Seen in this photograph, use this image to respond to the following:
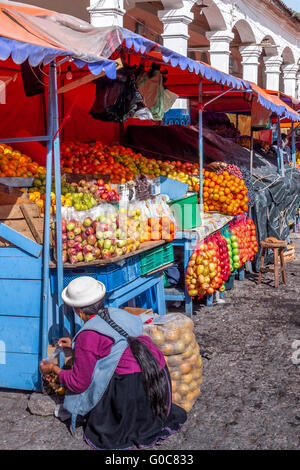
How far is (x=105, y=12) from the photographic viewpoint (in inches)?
347

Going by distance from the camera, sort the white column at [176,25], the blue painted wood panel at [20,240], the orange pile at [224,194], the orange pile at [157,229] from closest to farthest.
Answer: the blue painted wood panel at [20,240], the orange pile at [157,229], the orange pile at [224,194], the white column at [176,25]

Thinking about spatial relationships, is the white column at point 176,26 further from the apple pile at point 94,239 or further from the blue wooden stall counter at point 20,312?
the blue wooden stall counter at point 20,312

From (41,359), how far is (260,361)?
81.3 inches

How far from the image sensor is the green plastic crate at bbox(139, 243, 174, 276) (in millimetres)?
5093

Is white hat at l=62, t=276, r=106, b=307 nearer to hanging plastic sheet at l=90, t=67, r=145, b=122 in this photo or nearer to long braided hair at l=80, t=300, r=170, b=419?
long braided hair at l=80, t=300, r=170, b=419

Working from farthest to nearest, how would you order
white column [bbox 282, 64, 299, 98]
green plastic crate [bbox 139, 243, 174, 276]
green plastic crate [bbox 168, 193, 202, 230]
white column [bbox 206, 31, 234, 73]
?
white column [bbox 282, 64, 299, 98] < white column [bbox 206, 31, 234, 73] < green plastic crate [bbox 168, 193, 202, 230] < green plastic crate [bbox 139, 243, 174, 276]

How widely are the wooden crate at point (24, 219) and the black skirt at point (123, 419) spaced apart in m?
1.35

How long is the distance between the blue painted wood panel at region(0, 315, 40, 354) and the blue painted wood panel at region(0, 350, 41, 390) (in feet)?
0.15

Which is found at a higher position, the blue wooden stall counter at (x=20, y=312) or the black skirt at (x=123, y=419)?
the blue wooden stall counter at (x=20, y=312)

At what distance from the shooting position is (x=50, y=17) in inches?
188

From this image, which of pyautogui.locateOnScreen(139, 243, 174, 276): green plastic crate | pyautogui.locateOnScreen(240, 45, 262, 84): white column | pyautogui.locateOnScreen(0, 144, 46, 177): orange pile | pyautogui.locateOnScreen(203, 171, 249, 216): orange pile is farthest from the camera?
pyautogui.locateOnScreen(240, 45, 262, 84): white column

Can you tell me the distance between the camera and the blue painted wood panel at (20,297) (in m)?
4.34

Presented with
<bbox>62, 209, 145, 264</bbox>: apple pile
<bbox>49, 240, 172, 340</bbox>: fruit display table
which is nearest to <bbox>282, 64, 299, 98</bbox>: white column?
<bbox>49, 240, 172, 340</bbox>: fruit display table

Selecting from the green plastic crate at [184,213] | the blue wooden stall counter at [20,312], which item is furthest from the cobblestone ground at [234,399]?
the green plastic crate at [184,213]
